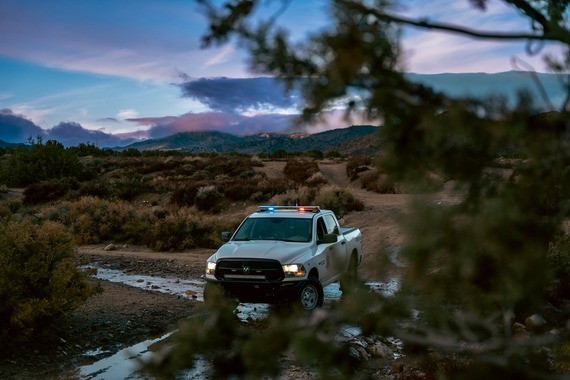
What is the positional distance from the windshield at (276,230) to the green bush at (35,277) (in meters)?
3.06

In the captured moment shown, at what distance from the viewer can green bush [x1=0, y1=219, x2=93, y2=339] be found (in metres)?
8.25

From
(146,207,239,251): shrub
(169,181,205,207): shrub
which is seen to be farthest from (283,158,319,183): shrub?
(146,207,239,251): shrub

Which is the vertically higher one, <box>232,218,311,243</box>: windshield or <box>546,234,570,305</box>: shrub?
<box>232,218,311,243</box>: windshield

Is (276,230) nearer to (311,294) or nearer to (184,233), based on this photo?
(311,294)

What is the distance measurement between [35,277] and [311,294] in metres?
4.38

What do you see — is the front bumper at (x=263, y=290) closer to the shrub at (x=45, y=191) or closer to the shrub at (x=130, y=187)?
the shrub at (x=130, y=187)

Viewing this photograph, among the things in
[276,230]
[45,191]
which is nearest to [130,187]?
[45,191]

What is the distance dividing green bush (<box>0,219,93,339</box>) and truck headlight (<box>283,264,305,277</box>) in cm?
318

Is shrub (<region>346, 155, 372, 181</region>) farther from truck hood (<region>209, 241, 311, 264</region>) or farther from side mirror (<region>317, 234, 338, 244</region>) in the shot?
truck hood (<region>209, 241, 311, 264</region>)

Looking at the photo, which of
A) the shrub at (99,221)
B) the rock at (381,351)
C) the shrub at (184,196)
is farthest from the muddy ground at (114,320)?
the shrub at (184,196)

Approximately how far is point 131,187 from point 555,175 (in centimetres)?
3259

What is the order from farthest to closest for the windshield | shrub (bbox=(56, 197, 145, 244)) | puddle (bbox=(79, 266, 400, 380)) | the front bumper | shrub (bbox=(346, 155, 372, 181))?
shrub (bbox=(346, 155, 372, 181)) → shrub (bbox=(56, 197, 145, 244)) → the windshield → the front bumper → puddle (bbox=(79, 266, 400, 380))

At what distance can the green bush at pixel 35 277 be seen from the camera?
27.1 ft

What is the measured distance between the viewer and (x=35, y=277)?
8.78m
